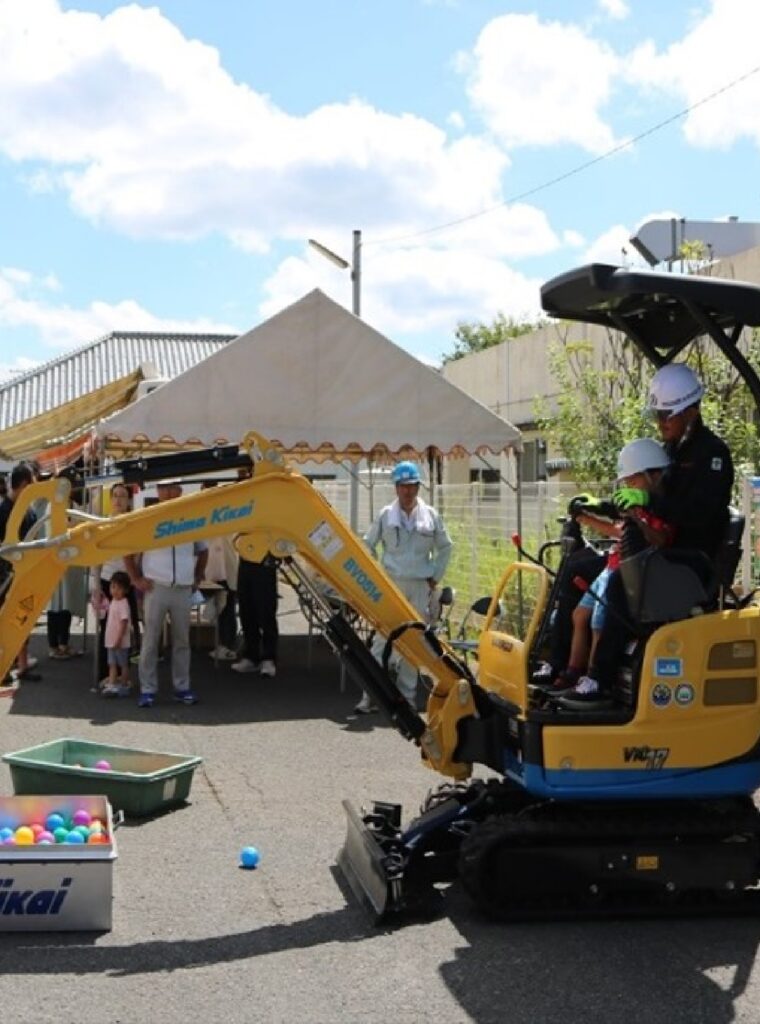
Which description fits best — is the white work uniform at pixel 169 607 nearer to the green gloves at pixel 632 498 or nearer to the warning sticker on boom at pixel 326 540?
the warning sticker on boom at pixel 326 540

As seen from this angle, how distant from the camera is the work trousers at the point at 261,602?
1448 cm

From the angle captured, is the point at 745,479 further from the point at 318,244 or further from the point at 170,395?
the point at 318,244

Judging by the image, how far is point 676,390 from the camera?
6629 mm

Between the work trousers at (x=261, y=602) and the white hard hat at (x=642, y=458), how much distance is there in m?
8.24

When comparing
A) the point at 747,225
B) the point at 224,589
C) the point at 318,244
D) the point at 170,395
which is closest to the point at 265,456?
the point at 170,395

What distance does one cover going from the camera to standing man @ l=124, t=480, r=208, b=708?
12570 mm

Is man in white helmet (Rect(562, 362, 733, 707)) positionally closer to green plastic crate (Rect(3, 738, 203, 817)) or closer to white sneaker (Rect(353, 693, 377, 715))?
green plastic crate (Rect(3, 738, 203, 817))

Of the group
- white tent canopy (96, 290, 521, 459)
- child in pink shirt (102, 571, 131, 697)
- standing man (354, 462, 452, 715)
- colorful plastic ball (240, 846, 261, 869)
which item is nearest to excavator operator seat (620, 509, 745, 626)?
colorful plastic ball (240, 846, 261, 869)

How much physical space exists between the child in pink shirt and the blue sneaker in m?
0.61

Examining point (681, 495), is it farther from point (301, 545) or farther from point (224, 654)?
point (224, 654)

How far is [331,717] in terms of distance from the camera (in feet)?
39.4

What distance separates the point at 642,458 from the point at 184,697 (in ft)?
23.5

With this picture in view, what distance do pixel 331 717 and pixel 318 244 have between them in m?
11.4

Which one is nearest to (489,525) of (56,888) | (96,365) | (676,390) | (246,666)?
(246,666)
